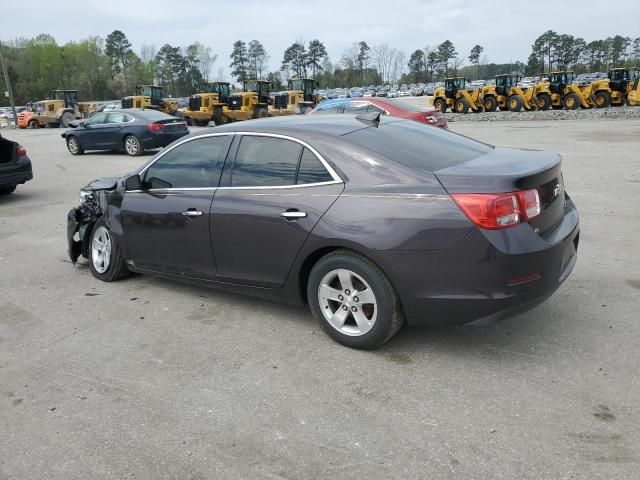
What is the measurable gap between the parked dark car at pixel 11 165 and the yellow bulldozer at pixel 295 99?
21.7m

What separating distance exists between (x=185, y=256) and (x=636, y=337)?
11.2 ft

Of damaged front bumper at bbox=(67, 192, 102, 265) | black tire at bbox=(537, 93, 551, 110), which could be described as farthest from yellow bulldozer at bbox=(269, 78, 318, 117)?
damaged front bumper at bbox=(67, 192, 102, 265)

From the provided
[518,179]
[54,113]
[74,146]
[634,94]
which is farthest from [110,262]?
[54,113]

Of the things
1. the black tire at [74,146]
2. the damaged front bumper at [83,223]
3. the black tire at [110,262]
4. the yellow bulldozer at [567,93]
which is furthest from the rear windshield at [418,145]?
the yellow bulldozer at [567,93]

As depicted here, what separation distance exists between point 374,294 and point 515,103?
99.7ft

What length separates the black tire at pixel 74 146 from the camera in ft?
60.7

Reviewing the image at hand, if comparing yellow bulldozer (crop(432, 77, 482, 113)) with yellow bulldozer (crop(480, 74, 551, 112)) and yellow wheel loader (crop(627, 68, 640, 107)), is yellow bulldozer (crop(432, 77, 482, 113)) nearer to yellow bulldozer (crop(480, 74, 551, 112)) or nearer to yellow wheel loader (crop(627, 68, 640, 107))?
yellow bulldozer (crop(480, 74, 551, 112))

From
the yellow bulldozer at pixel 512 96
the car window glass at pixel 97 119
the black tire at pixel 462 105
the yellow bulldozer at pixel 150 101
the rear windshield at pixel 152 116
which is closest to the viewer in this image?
the rear windshield at pixel 152 116

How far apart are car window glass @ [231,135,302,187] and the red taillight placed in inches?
50.0

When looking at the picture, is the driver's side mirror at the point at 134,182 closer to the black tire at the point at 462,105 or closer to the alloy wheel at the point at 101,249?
the alloy wheel at the point at 101,249

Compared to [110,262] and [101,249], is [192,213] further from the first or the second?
[101,249]

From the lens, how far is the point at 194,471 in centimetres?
271

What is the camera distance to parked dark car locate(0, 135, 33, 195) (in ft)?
33.3

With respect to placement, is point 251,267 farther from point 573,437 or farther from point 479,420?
point 573,437
